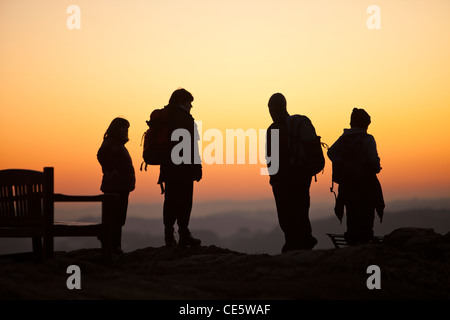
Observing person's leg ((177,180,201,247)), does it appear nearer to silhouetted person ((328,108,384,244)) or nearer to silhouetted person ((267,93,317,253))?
silhouetted person ((267,93,317,253))

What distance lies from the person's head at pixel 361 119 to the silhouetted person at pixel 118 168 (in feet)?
11.8

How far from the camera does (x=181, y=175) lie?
406 inches

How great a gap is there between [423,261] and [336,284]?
6.04 ft

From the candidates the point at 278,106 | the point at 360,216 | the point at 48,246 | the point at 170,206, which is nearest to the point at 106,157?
the point at 170,206

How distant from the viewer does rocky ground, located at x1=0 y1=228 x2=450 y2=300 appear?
21.6ft

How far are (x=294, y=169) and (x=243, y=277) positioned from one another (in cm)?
241

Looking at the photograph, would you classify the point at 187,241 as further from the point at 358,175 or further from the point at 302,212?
the point at 358,175

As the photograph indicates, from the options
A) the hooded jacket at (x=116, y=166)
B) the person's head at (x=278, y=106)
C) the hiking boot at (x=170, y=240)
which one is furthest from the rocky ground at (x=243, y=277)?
the person's head at (x=278, y=106)

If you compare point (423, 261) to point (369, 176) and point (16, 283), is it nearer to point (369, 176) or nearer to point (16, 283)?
point (369, 176)

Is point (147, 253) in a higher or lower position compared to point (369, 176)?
lower

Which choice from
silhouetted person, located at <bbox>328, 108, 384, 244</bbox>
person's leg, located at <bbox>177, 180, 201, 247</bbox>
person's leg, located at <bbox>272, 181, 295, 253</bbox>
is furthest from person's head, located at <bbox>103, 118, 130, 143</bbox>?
silhouetted person, located at <bbox>328, 108, 384, 244</bbox>

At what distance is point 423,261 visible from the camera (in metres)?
8.66
